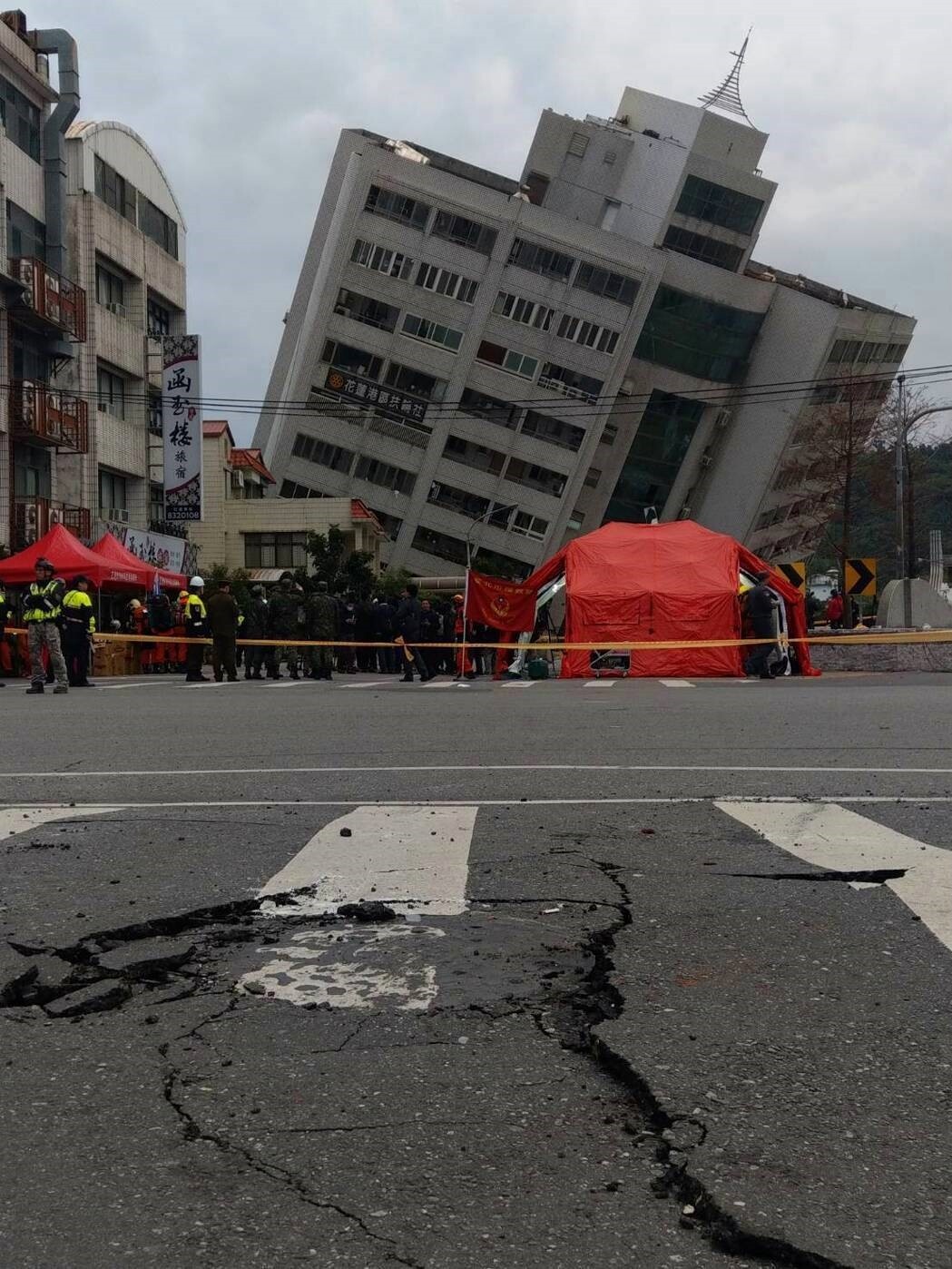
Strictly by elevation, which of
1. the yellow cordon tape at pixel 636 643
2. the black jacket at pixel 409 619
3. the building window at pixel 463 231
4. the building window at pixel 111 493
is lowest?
the yellow cordon tape at pixel 636 643

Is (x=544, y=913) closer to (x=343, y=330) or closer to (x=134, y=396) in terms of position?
(x=134, y=396)

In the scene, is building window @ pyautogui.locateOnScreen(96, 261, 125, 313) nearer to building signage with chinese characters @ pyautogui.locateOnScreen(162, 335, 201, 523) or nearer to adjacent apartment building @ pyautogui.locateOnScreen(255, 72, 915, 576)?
building signage with chinese characters @ pyautogui.locateOnScreen(162, 335, 201, 523)

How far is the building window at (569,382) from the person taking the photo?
240 feet

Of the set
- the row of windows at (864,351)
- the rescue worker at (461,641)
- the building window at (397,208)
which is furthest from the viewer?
the row of windows at (864,351)

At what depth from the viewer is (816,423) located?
73.4 meters

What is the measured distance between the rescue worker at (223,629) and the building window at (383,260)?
A: 160 ft

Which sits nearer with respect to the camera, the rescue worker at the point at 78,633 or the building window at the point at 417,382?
the rescue worker at the point at 78,633

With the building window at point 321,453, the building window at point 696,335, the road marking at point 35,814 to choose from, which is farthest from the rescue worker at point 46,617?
the building window at point 696,335

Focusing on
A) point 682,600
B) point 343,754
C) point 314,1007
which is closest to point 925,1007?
point 314,1007

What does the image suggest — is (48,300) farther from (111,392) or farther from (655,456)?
(655,456)

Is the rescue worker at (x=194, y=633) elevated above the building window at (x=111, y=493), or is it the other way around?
the building window at (x=111, y=493)

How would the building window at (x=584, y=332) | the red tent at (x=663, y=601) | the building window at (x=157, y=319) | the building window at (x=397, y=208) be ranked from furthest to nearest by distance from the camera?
the building window at (x=584, y=332), the building window at (x=397, y=208), the building window at (x=157, y=319), the red tent at (x=663, y=601)

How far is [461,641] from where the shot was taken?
33.6 metres

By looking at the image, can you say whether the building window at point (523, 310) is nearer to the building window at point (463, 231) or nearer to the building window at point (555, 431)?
the building window at point (463, 231)
